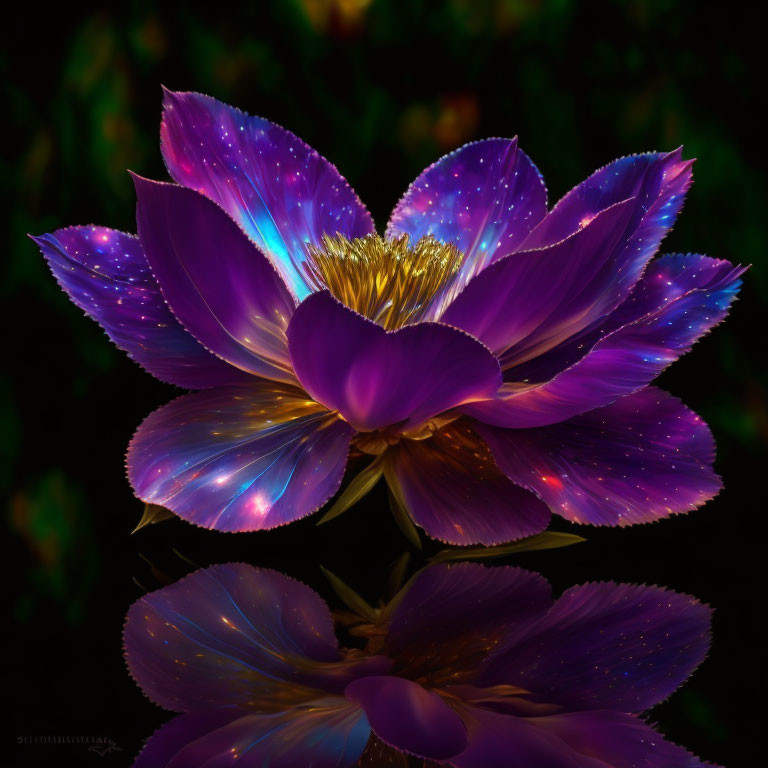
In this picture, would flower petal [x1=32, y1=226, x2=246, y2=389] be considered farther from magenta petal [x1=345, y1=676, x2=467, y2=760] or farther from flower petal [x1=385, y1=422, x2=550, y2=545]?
magenta petal [x1=345, y1=676, x2=467, y2=760]

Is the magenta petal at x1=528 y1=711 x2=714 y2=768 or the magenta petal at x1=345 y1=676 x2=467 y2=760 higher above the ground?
the magenta petal at x1=345 y1=676 x2=467 y2=760

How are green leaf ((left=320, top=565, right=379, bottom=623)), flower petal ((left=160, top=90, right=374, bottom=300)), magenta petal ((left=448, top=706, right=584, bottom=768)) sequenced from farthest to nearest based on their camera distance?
1. flower petal ((left=160, top=90, right=374, bottom=300))
2. green leaf ((left=320, top=565, right=379, bottom=623))
3. magenta petal ((left=448, top=706, right=584, bottom=768))

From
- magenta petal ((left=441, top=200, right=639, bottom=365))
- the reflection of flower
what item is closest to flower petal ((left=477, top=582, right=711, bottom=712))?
the reflection of flower

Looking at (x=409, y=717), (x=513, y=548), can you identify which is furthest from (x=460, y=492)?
(x=409, y=717)

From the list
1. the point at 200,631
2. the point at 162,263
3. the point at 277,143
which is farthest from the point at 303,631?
the point at 277,143

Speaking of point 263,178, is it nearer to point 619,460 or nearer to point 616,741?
point 619,460

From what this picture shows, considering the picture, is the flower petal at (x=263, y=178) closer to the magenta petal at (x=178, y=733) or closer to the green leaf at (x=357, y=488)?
the green leaf at (x=357, y=488)

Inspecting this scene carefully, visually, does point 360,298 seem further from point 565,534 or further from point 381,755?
point 381,755
